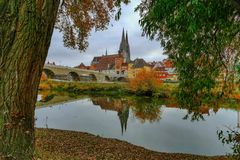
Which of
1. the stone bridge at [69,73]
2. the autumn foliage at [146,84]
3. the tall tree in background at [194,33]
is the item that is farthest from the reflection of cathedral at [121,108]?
the stone bridge at [69,73]

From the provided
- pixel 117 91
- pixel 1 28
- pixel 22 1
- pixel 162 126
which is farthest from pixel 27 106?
pixel 117 91

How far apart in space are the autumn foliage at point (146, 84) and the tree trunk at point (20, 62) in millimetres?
44182

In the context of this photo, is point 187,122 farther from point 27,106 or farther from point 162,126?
point 27,106

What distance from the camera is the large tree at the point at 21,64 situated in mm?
3559

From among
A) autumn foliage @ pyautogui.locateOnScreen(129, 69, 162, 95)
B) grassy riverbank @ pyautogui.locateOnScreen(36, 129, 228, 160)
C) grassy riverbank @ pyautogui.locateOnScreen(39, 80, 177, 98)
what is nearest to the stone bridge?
grassy riverbank @ pyautogui.locateOnScreen(39, 80, 177, 98)

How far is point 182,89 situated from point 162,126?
11.7 metres

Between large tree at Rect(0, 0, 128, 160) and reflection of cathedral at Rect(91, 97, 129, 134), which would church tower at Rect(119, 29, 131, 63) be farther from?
large tree at Rect(0, 0, 128, 160)

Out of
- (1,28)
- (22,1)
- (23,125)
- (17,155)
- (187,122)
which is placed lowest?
(187,122)

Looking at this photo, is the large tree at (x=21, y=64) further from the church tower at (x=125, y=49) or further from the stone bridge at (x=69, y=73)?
the church tower at (x=125, y=49)

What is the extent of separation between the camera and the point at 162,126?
20.5 meters

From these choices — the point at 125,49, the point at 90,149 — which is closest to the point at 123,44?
the point at 125,49

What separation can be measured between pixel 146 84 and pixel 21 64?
45.9m

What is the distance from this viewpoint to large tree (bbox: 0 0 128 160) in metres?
3.56

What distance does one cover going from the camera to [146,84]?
49219 millimetres
